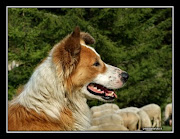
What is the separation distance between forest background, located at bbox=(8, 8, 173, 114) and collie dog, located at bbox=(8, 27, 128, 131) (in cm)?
922

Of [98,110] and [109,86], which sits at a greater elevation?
[109,86]

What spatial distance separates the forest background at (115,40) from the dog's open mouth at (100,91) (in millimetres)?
9141

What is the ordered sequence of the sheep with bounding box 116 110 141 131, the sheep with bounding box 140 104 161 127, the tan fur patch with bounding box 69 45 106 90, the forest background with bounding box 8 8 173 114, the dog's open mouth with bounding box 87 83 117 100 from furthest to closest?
the sheep with bounding box 140 104 161 127 → the forest background with bounding box 8 8 173 114 → the sheep with bounding box 116 110 141 131 → the dog's open mouth with bounding box 87 83 117 100 → the tan fur patch with bounding box 69 45 106 90

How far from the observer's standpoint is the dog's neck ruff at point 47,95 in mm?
3949

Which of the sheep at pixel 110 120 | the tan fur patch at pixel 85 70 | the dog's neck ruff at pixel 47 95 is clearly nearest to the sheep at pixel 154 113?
the sheep at pixel 110 120

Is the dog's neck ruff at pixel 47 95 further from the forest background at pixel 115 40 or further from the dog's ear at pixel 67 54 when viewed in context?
the forest background at pixel 115 40

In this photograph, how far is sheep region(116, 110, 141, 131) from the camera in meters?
12.2

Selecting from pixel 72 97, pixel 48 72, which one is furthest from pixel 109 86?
pixel 48 72

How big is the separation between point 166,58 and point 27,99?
14.5m

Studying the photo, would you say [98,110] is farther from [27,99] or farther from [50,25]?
[27,99]

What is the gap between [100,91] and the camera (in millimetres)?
4473

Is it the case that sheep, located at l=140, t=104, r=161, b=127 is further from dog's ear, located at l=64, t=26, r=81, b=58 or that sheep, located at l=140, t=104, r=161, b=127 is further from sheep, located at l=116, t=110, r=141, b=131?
dog's ear, located at l=64, t=26, r=81, b=58

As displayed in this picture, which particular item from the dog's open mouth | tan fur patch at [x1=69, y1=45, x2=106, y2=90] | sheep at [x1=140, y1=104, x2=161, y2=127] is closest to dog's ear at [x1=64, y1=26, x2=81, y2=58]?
tan fur patch at [x1=69, y1=45, x2=106, y2=90]

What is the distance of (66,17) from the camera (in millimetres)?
14891
